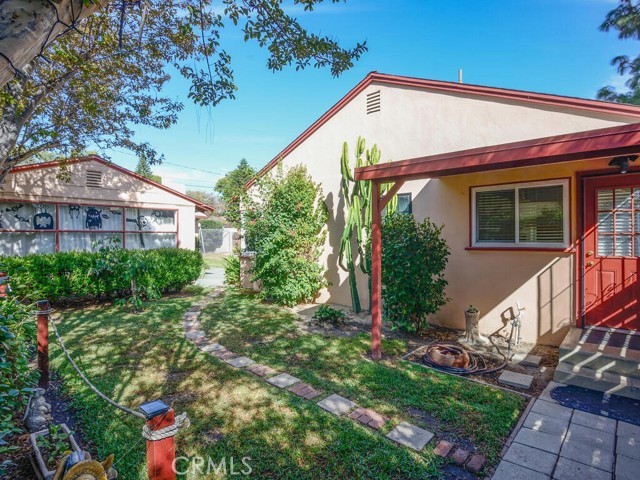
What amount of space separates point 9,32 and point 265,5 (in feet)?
9.77

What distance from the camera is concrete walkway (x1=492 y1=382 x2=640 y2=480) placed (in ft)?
8.07

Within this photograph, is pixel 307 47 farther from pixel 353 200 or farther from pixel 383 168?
pixel 353 200

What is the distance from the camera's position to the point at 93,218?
10.4 metres

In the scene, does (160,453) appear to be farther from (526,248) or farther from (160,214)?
(160,214)

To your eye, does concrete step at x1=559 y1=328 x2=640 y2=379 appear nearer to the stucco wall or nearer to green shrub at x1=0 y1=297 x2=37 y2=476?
green shrub at x1=0 y1=297 x2=37 y2=476

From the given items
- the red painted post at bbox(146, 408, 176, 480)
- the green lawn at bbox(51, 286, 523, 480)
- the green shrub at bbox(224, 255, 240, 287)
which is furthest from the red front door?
the green shrub at bbox(224, 255, 240, 287)

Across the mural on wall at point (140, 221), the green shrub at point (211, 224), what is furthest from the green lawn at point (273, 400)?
the green shrub at point (211, 224)

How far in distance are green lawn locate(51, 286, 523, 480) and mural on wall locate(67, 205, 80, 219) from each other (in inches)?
203

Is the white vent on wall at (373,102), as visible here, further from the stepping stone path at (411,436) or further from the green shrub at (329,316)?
the stepping stone path at (411,436)

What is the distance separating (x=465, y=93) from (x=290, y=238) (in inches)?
191

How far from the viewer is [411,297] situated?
566 centimetres

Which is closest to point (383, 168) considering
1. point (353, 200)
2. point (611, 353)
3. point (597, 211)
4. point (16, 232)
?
point (353, 200)

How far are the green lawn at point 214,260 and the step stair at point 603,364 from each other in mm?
12949

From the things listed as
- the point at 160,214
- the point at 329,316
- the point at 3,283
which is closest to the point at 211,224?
the point at 160,214
